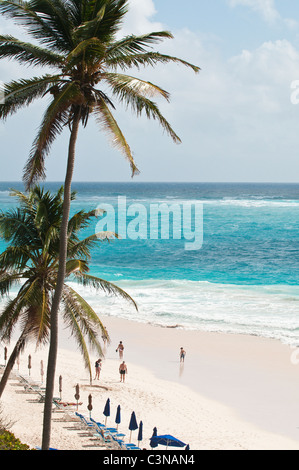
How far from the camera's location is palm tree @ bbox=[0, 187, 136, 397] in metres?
11.1

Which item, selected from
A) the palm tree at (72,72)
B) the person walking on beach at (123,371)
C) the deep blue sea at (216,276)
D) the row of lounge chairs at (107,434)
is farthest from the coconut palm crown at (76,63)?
the deep blue sea at (216,276)

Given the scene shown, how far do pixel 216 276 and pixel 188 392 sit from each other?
94.8 ft

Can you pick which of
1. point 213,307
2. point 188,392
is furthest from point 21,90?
point 213,307

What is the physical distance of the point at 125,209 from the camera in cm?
11250

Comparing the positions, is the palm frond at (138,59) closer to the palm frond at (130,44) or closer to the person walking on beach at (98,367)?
the palm frond at (130,44)

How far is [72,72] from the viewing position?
9.90 m

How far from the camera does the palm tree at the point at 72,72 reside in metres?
9.62

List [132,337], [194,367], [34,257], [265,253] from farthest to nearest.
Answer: [265,253]
[132,337]
[194,367]
[34,257]

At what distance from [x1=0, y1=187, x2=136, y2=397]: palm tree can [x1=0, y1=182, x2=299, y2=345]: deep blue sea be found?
17.4m

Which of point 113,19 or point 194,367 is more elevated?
point 113,19

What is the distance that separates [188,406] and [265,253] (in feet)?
148

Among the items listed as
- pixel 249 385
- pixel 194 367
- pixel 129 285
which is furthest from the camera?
pixel 129 285

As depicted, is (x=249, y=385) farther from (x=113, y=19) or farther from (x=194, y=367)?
(x=113, y=19)

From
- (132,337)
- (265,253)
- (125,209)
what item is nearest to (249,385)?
(132,337)
